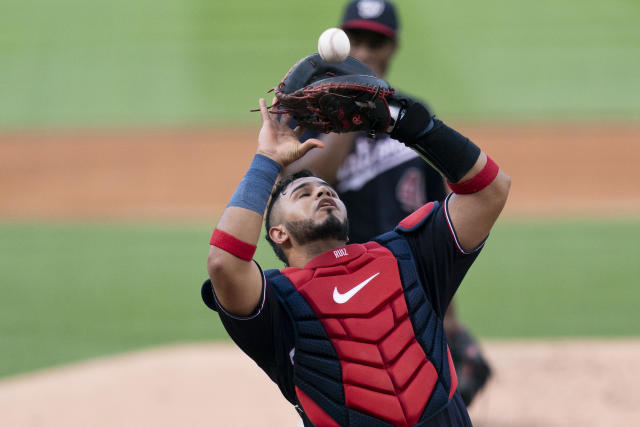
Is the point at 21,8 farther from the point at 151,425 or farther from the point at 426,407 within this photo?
the point at 426,407

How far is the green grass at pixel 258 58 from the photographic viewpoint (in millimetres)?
16656

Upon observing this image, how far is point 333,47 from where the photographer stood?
2520mm

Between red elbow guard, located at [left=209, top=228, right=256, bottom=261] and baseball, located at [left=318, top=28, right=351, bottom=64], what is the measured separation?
639 millimetres

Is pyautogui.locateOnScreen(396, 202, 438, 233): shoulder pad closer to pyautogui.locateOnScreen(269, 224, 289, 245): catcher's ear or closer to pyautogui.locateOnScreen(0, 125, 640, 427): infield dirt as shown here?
pyautogui.locateOnScreen(269, 224, 289, 245): catcher's ear

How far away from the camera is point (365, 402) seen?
2488mm

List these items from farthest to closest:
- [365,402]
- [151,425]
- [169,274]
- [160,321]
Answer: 1. [169,274]
2. [160,321]
3. [151,425]
4. [365,402]

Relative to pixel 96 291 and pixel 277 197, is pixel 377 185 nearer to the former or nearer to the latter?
pixel 277 197

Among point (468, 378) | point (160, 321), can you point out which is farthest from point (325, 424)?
point (160, 321)

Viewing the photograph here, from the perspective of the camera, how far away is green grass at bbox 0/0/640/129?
16656mm

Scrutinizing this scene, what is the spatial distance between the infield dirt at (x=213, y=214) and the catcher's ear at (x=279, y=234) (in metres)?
2.33

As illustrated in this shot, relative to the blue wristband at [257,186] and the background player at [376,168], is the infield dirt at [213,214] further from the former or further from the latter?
the blue wristband at [257,186]

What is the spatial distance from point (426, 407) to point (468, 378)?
2024 mm

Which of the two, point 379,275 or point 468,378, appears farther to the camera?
point 468,378

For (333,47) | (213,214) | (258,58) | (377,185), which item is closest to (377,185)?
(377,185)
